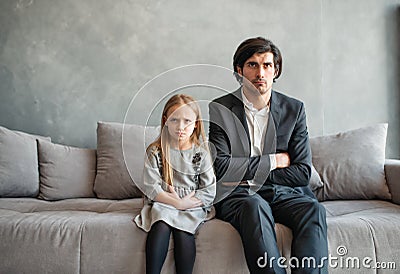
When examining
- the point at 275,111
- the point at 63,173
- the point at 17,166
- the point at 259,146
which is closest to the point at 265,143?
the point at 259,146

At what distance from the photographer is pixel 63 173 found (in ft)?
8.67

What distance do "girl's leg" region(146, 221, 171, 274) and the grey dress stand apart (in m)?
0.10

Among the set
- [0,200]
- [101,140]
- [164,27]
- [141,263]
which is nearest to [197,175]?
[141,263]

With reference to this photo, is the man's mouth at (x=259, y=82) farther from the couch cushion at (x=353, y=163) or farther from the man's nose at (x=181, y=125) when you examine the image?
the couch cushion at (x=353, y=163)

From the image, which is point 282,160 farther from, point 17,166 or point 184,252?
point 17,166

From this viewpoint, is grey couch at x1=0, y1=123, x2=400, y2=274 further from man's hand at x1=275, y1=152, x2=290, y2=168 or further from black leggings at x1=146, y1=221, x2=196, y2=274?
man's hand at x1=275, y1=152, x2=290, y2=168

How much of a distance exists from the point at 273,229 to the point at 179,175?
1.52 ft

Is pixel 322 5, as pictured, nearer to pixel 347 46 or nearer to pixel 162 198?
pixel 347 46

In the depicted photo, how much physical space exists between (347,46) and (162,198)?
1.85 m

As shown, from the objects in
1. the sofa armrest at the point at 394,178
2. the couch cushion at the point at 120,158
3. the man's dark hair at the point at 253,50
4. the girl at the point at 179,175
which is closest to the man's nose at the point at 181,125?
the girl at the point at 179,175

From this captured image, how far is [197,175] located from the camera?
202cm

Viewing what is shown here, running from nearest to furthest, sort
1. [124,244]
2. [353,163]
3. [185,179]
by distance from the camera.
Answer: [124,244] → [185,179] → [353,163]

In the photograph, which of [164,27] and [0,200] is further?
[164,27]

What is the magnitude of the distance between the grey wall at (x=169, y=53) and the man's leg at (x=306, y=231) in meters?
A: 1.32
